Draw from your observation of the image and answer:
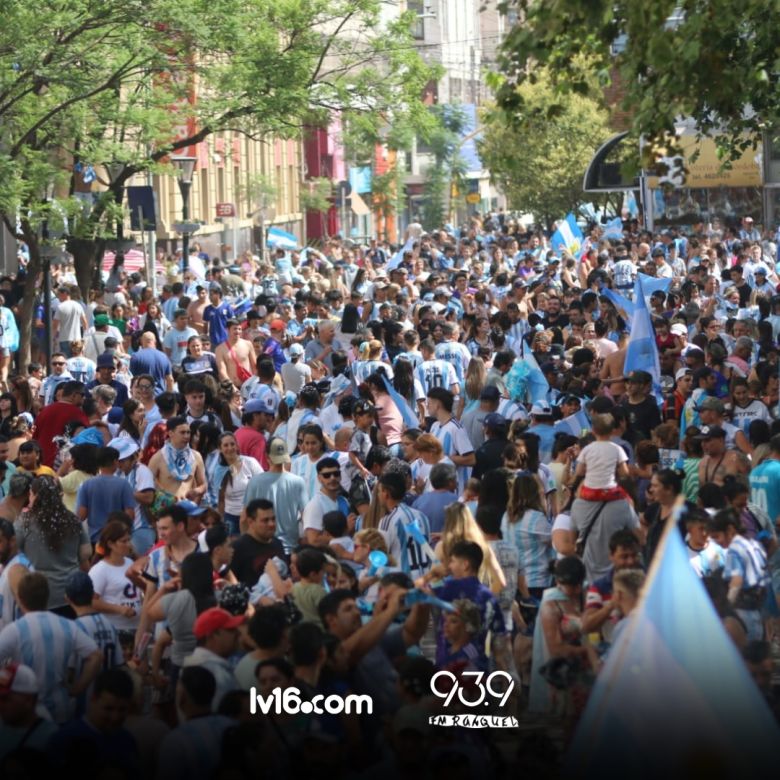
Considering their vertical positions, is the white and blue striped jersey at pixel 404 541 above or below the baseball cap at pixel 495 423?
below

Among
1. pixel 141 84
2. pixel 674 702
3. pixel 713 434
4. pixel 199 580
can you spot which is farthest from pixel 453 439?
pixel 141 84

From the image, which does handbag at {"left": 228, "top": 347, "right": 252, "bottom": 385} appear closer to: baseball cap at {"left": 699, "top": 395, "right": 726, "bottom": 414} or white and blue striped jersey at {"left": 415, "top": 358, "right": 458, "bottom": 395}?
white and blue striped jersey at {"left": 415, "top": 358, "right": 458, "bottom": 395}

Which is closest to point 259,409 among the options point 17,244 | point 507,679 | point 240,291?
point 507,679

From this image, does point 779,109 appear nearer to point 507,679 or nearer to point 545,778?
point 507,679

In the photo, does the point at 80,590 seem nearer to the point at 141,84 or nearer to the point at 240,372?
the point at 240,372

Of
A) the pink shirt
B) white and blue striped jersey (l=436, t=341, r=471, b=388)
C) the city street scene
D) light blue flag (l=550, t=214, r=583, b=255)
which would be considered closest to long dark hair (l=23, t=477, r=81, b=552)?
the city street scene

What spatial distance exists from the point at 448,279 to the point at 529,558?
20364 millimetres

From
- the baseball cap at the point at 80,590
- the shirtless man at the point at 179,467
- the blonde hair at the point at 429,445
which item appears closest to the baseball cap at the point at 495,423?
the blonde hair at the point at 429,445

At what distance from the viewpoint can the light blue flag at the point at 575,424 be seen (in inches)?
546

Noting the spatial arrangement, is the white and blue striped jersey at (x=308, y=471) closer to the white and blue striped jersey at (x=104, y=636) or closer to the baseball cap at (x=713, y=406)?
the baseball cap at (x=713, y=406)

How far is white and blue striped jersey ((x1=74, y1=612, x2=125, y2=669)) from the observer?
8.74 metres

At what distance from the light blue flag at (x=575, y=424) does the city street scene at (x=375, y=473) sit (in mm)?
45

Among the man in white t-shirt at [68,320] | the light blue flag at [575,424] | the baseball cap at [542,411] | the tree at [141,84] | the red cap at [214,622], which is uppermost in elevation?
the tree at [141,84]

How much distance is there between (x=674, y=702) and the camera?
4758mm
